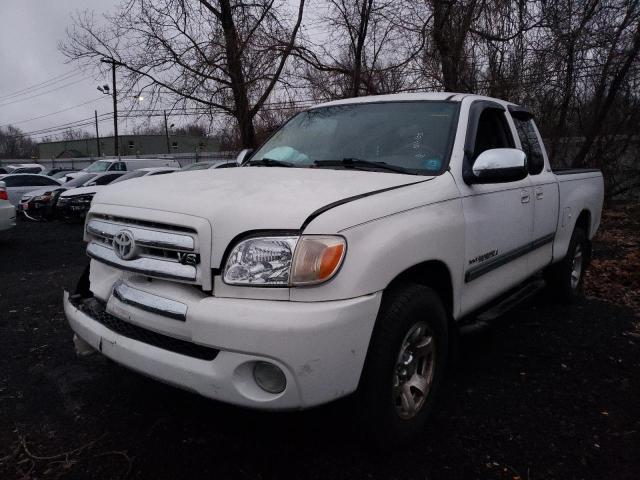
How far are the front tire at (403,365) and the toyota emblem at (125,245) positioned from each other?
1.18m

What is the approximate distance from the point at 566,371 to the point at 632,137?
980 centimetres

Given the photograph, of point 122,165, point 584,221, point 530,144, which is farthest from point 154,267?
point 122,165

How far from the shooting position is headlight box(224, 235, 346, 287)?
2043mm

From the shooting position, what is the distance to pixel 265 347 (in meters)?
1.96

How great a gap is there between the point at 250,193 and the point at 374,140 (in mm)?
1229

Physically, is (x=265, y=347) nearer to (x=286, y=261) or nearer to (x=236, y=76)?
(x=286, y=261)

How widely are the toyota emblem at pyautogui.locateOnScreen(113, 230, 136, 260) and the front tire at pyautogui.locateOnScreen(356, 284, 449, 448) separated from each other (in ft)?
3.87

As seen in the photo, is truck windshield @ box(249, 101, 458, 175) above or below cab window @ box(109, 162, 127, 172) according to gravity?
above

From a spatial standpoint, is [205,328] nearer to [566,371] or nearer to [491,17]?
[566,371]

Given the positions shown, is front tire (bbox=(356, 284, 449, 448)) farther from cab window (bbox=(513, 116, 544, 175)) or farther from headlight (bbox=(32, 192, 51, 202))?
headlight (bbox=(32, 192, 51, 202))

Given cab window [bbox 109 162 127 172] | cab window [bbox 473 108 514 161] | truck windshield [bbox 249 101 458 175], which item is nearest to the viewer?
truck windshield [bbox 249 101 458 175]

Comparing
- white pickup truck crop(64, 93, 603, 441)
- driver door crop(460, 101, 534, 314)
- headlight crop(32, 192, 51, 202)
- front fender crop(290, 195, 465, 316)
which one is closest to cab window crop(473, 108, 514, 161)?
driver door crop(460, 101, 534, 314)

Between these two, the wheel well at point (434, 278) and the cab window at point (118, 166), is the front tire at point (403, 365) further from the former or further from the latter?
the cab window at point (118, 166)

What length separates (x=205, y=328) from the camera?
6.69 feet
